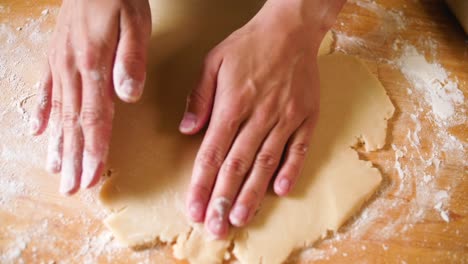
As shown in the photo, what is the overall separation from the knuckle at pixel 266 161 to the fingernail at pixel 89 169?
15.3 inches

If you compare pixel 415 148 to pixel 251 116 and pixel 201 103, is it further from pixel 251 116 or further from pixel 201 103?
pixel 201 103

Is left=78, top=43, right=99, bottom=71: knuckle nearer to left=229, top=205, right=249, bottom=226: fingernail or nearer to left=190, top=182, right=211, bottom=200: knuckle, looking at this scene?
left=190, top=182, right=211, bottom=200: knuckle

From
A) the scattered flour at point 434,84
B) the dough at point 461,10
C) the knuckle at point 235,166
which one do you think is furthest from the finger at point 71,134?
the dough at point 461,10

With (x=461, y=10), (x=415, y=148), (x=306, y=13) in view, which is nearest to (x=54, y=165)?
(x=306, y=13)

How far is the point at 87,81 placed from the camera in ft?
3.27

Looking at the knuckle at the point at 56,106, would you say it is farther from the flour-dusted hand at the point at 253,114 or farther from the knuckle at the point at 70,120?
the flour-dusted hand at the point at 253,114

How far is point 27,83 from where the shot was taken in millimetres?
1249

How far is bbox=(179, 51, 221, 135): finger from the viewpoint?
3.44 ft

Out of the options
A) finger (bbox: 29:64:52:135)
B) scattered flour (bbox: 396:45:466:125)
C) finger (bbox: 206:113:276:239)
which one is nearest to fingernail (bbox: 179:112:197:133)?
finger (bbox: 206:113:276:239)

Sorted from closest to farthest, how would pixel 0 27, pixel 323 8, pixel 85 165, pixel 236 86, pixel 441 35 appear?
pixel 85 165, pixel 236 86, pixel 323 8, pixel 0 27, pixel 441 35

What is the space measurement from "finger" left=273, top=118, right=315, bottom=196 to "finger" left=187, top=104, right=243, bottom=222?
159mm

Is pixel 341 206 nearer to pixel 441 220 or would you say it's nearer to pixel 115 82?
pixel 441 220

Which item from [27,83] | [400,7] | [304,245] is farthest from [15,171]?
[400,7]

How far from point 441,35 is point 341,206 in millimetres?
847
